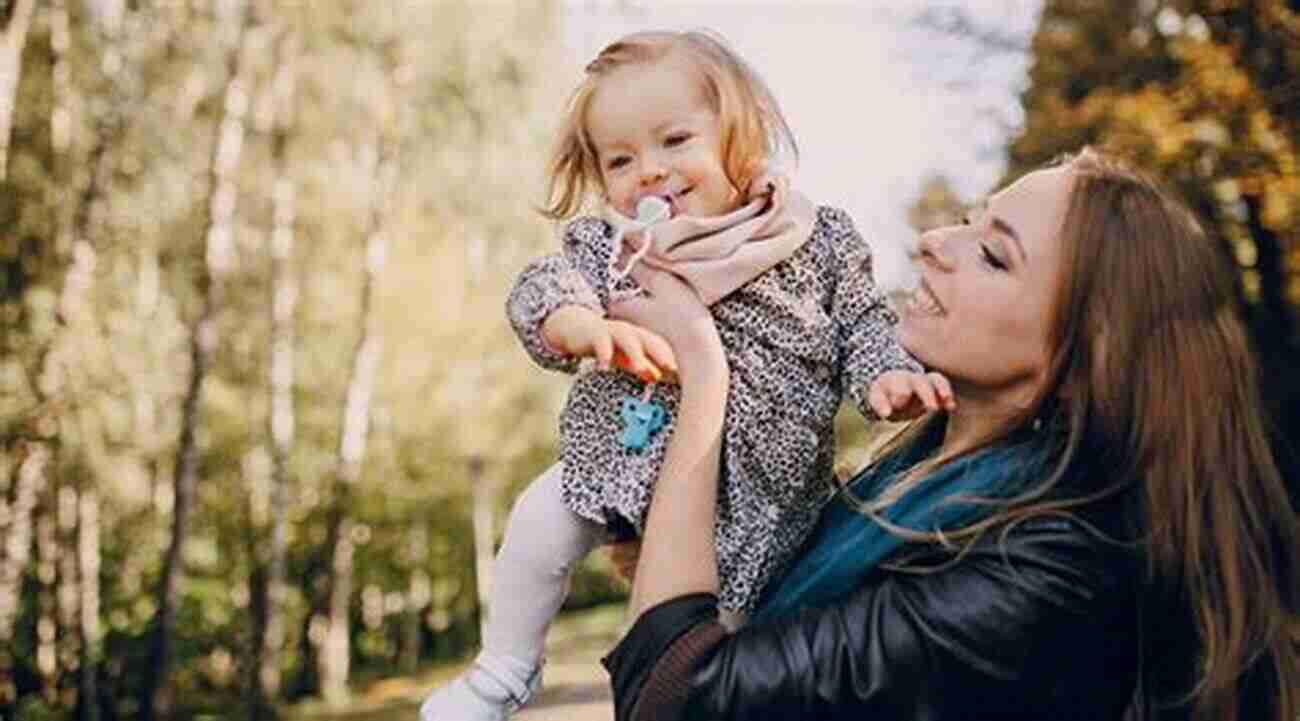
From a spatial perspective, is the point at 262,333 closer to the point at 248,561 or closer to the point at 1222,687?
the point at 248,561

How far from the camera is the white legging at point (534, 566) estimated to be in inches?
88.1

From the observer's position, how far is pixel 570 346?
202 cm

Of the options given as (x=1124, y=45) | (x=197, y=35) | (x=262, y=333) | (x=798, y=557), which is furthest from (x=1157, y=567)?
(x=262, y=333)

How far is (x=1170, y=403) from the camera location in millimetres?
1872

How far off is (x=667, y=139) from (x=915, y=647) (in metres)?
0.77

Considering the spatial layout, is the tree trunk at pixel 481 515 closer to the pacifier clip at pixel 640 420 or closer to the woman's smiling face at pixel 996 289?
the pacifier clip at pixel 640 420

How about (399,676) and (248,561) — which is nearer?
(248,561)

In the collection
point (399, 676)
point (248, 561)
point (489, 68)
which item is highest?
point (489, 68)

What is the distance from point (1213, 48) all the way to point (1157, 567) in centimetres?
1163

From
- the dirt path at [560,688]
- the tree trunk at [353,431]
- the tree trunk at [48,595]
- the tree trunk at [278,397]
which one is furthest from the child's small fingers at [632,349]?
the tree trunk at [353,431]

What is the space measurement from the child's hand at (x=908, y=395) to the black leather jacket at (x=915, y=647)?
232 mm

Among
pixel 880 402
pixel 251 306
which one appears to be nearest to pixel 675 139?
pixel 880 402

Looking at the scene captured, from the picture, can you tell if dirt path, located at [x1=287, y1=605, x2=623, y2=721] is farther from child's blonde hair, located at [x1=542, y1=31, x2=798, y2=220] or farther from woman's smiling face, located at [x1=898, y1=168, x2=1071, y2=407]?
woman's smiling face, located at [x1=898, y1=168, x2=1071, y2=407]

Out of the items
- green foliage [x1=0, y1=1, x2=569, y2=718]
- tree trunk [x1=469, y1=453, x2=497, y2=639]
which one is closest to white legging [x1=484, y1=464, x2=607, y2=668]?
green foliage [x1=0, y1=1, x2=569, y2=718]
